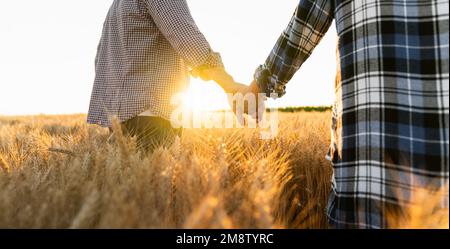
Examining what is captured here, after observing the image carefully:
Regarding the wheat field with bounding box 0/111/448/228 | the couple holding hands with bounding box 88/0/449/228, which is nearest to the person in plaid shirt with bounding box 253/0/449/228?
the couple holding hands with bounding box 88/0/449/228

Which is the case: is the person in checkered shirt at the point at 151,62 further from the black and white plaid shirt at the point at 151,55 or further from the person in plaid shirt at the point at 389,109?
the person in plaid shirt at the point at 389,109

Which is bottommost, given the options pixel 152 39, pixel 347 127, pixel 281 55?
pixel 347 127

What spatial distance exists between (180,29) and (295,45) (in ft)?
1.62

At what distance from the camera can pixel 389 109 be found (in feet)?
3.06

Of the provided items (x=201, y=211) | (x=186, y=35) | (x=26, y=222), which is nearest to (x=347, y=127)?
(x=201, y=211)

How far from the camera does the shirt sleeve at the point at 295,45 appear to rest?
1319mm

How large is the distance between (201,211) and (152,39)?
133 centimetres

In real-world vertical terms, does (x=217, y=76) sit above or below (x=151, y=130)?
above
